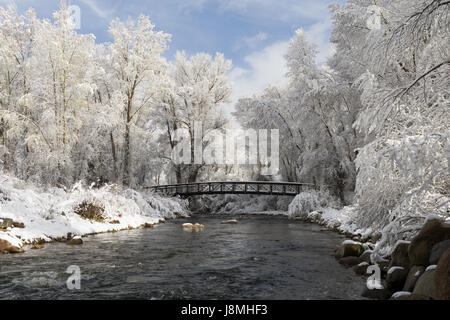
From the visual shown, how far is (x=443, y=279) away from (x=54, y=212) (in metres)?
11.8

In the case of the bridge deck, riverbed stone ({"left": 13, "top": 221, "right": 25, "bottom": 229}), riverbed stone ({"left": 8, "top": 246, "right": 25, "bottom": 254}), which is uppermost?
the bridge deck

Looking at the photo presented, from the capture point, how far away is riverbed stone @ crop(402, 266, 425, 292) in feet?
16.8

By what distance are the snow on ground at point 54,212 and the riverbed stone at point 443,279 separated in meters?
9.17

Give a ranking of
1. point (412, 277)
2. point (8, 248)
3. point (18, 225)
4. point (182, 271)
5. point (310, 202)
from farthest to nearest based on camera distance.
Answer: point (310, 202)
point (18, 225)
point (8, 248)
point (182, 271)
point (412, 277)

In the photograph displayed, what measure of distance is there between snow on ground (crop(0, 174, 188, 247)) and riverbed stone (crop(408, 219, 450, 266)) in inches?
354

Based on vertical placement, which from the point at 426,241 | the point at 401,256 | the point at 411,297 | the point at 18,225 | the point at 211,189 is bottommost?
the point at 411,297

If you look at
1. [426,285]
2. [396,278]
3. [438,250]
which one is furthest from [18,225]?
[438,250]

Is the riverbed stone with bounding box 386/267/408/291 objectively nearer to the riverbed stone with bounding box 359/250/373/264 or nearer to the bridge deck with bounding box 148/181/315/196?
the riverbed stone with bounding box 359/250/373/264

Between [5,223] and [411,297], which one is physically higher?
[5,223]

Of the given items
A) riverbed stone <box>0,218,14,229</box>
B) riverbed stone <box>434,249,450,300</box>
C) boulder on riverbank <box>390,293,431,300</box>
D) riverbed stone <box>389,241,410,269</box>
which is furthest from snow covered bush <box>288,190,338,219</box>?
riverbed stone <box>434,249,450,300</box>

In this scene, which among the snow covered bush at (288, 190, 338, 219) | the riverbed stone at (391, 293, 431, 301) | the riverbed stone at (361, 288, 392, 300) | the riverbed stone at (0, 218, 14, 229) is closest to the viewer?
the riverbed stone at (391, 293, 431, 301)

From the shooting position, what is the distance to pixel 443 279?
4172 mm

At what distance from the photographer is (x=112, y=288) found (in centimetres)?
569

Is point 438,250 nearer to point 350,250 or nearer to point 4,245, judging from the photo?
point 350,250
